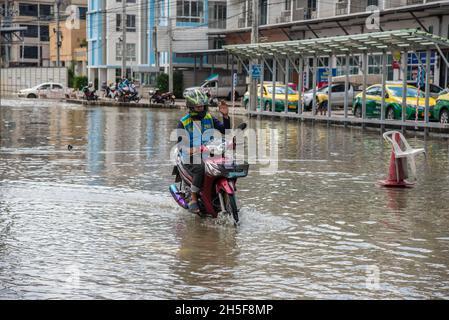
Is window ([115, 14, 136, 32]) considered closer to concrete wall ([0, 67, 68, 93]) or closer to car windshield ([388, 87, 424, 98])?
concrete wall ([0, 67, 68, 93])

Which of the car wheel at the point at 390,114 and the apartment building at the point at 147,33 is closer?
the car wheel at the point at 390,114

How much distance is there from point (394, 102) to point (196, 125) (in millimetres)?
21172

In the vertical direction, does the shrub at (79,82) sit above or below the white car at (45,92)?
above

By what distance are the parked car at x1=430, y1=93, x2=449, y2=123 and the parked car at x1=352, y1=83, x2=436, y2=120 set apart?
0.80 meters

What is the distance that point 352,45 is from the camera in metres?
30.3

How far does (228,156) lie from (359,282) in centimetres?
310

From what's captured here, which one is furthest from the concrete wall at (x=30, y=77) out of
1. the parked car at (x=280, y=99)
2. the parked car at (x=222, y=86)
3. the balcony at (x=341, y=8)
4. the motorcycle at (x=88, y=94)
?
the parked car at (x=280, y=99)

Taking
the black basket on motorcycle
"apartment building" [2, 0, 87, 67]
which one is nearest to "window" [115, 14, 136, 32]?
"apartment building" [2, 0, 87, 67]

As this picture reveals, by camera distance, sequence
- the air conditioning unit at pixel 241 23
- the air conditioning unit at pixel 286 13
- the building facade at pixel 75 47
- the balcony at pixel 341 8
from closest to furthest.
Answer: the balcony at pixel 341 8
the air conditioning unit at pixel 286 13
the air conditioning unit at pixel 241 23
the building facade at pixel 75 47

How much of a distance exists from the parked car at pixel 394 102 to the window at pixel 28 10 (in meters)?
95.1

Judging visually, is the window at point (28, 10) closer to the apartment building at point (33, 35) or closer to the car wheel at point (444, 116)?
the apartment building at point (33, 35)

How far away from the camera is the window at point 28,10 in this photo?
120 m

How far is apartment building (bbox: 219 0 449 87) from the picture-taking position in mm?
39844

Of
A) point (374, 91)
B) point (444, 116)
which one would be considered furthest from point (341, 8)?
point (444, 116)
